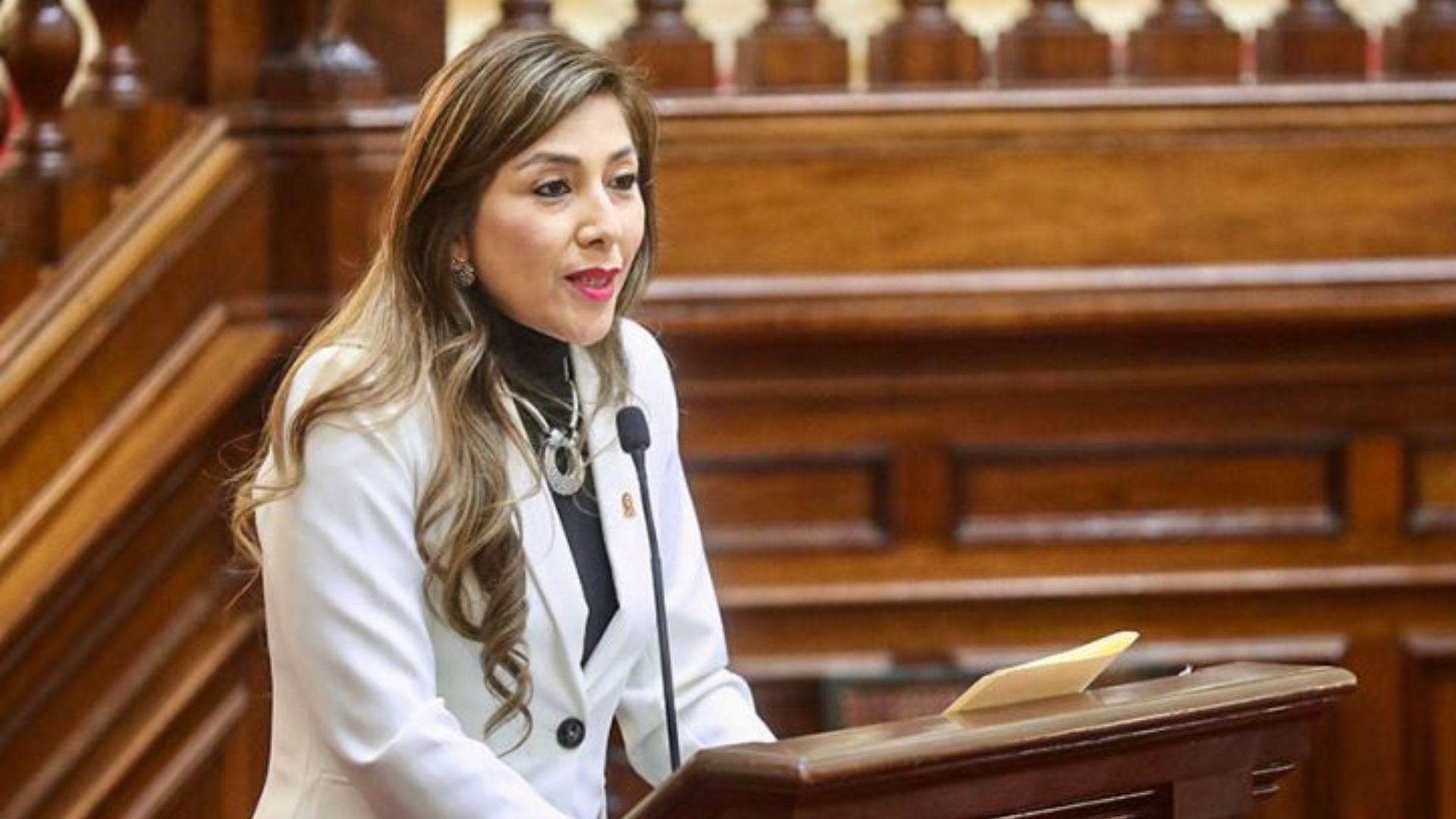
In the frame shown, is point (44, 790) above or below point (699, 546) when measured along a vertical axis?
below

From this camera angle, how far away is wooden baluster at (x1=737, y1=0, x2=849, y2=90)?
460cm

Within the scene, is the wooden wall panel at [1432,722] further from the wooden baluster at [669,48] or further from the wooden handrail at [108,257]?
the wooden handrail at [108,257]

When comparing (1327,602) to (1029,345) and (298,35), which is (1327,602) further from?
(298,35)

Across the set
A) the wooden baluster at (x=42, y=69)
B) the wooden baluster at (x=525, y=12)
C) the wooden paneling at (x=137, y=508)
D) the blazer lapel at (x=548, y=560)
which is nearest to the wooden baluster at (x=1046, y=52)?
the wooden baluster at (x=525, y=12)

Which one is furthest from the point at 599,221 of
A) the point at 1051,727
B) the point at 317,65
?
the point at 317,65

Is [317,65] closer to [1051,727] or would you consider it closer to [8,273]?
[8,273]

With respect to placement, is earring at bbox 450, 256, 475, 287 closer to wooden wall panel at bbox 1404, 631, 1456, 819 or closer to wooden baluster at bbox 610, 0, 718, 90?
wooden baluster at bbox 610, 0, 718, 90

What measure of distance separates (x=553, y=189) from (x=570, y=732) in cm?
51

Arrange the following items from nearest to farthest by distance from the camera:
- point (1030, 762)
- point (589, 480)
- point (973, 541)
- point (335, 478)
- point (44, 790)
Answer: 1. point (1030, 762)
2. point (335, 478)
3. point (589, 480)
4. point (44, 790)
5. point (973, 541)

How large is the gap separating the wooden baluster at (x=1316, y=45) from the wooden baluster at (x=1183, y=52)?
0.08m

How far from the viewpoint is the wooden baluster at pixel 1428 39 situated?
4707mm

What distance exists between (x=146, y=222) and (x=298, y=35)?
0.39 m

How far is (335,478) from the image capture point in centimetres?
272

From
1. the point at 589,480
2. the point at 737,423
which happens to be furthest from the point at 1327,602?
the point at 589,480
